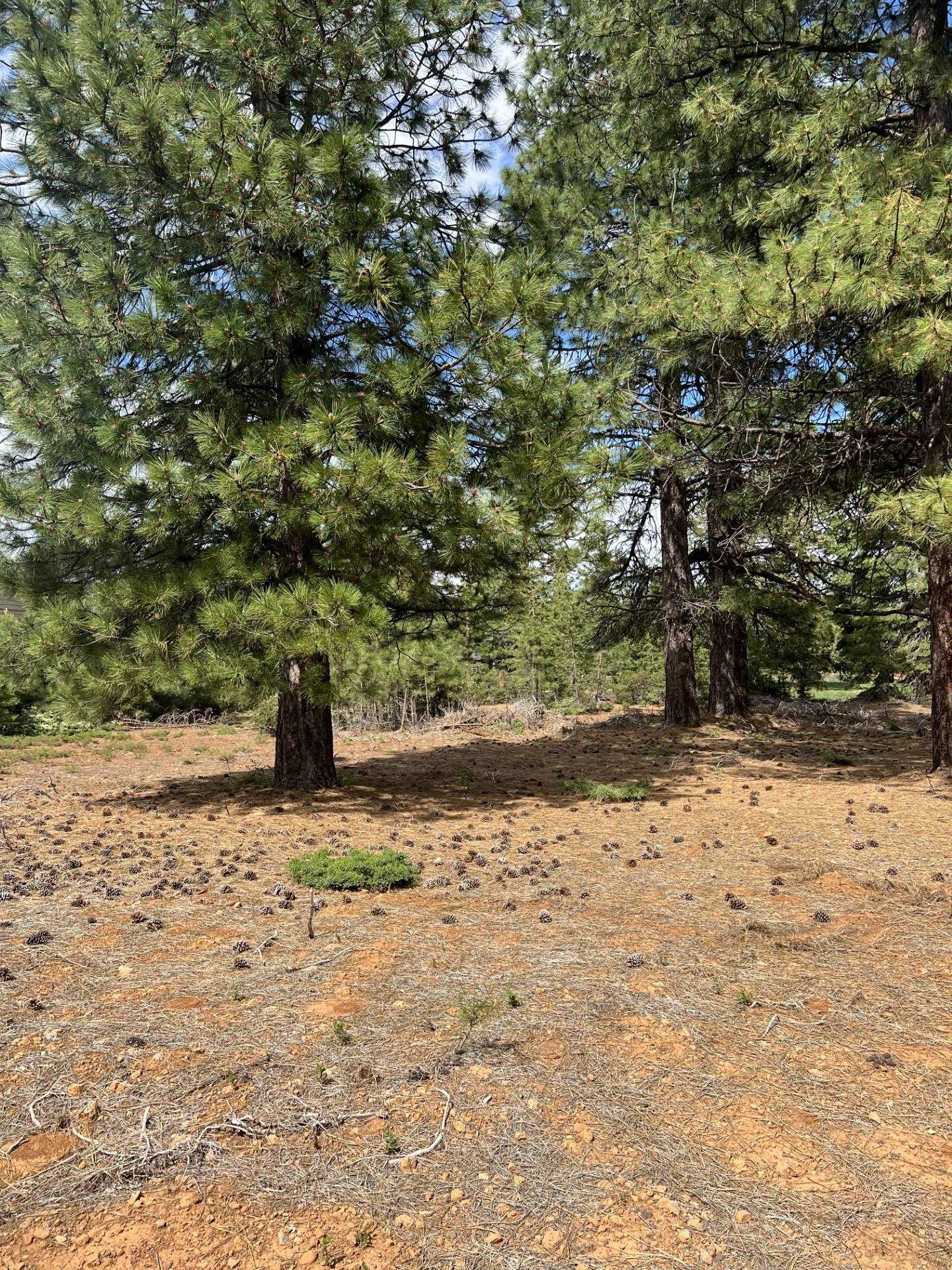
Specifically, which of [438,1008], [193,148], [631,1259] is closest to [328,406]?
[193,148]

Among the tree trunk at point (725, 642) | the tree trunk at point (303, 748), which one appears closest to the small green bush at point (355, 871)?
the tree trunk at point (303, 748)

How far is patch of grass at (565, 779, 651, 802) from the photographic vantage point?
7008 millimetres

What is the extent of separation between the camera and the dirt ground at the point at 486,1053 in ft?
6.09

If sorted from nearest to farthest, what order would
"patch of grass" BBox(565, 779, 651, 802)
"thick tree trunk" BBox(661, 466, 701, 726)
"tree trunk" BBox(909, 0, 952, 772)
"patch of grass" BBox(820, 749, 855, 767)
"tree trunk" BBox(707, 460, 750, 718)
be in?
"tree trunk" BBox(909, 0, 952, 772) < "patch of grass" BBox(565, 779, 651, 802) < "patch of grass" BBox(820, 749, 855, 767) < "thick tree trunk" BBox(661, 466, 701, 726) < "tree trunk" BBox(707, 460, 750, 718)

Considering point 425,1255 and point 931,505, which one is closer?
point 425,1255

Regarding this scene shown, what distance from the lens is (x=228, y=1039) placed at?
266 cm

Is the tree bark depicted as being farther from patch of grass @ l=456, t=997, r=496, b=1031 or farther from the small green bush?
patch of grass @ l=456, t=997, r=496, b=1031

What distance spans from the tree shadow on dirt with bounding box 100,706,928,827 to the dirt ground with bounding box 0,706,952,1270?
1.38m

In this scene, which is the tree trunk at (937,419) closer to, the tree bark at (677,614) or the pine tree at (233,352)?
the pine tree at (233,352)

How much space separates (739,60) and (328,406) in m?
5.54

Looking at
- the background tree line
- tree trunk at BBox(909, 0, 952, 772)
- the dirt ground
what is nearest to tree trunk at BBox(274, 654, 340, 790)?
the background tree line

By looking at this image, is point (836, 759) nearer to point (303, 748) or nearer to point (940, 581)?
point (940, 581)

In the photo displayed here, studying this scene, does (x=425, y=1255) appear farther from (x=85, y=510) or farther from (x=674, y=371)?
(x=674, y=371)

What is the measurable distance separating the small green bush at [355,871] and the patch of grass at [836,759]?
6023mm
